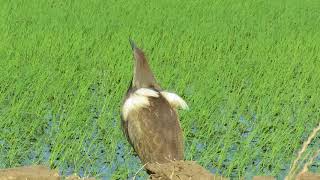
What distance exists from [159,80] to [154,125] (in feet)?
8.58

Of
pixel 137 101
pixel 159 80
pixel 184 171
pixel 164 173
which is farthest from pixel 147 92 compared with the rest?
pixel 159 80

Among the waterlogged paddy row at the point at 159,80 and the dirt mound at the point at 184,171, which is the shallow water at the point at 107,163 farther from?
the dirt mound at the point at 184,171

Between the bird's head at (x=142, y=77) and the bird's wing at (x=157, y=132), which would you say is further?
the bird's head at (x=142, y=77)

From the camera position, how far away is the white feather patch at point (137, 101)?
10.7ft

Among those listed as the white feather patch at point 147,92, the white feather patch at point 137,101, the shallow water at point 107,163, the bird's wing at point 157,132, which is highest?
the white feather patch at point 147,92

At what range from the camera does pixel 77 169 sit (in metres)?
3.72

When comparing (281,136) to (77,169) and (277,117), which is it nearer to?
(277,117)

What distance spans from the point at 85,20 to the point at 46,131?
440cm

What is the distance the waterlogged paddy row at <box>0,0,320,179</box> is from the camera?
13.4ft

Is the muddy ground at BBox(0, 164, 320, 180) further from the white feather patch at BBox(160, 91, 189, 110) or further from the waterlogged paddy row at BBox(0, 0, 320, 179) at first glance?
the white feather patch at BBox(160, 91, 189, 110)

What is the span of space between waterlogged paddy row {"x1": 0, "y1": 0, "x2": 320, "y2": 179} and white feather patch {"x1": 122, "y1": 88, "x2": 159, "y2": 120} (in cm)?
43

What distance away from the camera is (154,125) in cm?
321

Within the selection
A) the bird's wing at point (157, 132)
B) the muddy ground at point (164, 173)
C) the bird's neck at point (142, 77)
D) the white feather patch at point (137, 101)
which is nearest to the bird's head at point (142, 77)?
the bird's neck at point (142, 77)

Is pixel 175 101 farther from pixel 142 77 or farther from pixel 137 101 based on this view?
pixel 142 77
